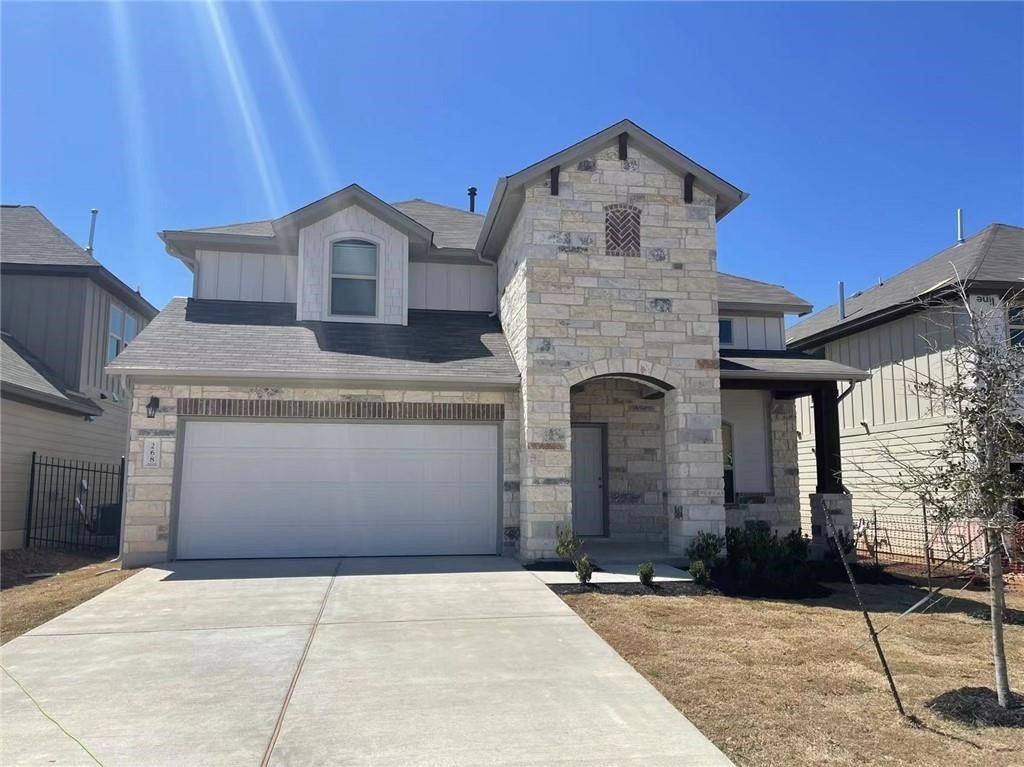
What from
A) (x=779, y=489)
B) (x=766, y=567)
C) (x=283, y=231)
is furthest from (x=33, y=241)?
(x=779, y=489)

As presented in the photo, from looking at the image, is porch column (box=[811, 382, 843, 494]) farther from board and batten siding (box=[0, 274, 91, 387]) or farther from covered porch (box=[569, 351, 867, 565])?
board and batten siding (box=[0, 274, 91, 387])

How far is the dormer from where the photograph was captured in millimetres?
12953

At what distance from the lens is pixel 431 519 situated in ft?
36.7

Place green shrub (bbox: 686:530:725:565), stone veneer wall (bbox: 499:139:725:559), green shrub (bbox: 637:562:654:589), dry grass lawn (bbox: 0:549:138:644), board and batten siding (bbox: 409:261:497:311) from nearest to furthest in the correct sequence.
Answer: dry grass lawn (bbox: 0:549:138:644) < green shrub (bbox: 637:562:654:589) < green shrub (bbox: 686:530:725:565) < stone veneer wall (bbox: 499:139:725:559) < board and batten siding (bbox: 409:261:497:311)

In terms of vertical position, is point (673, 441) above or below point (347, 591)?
above

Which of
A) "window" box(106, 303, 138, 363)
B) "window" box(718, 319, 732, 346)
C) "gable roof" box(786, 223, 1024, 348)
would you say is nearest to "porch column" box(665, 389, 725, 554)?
"window" box(718, 319, 732, 346)

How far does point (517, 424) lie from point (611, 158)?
456 centimetres

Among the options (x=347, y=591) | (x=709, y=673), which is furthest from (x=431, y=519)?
(x=709, y=673)

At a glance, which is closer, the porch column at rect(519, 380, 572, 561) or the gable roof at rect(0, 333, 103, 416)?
the porch column at rect(519, 380, 572, 561)

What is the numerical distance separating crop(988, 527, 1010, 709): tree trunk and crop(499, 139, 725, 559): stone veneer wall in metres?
5.63

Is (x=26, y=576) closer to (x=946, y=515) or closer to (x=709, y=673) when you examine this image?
(x=709, y=673)

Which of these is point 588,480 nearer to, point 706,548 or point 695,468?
point 695,468

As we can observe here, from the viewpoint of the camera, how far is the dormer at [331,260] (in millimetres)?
12953

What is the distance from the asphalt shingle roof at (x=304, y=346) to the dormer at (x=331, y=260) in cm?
33
